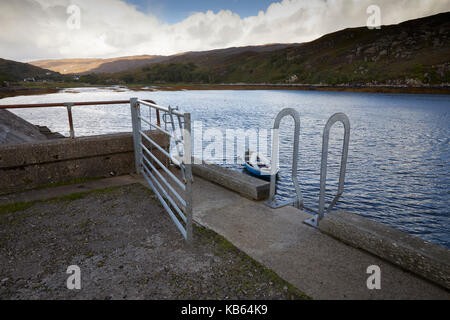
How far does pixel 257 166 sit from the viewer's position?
19.1 metres

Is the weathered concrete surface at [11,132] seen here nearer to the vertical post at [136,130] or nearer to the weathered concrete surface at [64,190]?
the weathered concrete surface at [64,190]

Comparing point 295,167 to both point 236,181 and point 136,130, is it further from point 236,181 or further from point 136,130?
point 136,130

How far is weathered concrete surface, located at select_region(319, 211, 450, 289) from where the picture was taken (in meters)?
2.87

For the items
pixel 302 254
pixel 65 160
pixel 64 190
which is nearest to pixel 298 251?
pixel 302 254

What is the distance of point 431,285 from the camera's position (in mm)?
2887

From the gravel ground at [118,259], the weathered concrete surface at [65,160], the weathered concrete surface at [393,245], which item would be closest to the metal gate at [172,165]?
the gravel ground at [118,259]

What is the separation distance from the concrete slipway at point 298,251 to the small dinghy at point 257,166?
1310 centimetres

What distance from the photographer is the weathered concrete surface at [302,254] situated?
285cm

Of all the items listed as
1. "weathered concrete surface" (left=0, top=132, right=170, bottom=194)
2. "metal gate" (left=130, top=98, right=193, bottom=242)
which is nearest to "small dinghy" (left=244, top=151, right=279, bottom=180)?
"metal gate" (left=130, top=98, right=193, bottom=242)

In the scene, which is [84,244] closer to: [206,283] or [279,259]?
[206,283]

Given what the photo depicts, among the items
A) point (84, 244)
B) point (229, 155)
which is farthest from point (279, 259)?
point (229, 155)

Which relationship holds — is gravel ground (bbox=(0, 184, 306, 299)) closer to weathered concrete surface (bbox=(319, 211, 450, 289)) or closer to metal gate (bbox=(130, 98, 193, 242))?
metal gate (bbox=(130, 98, 193, 242))

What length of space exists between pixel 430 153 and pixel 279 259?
1181 inches

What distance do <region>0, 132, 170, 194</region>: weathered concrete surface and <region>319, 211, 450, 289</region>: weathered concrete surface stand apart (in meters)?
4.60
